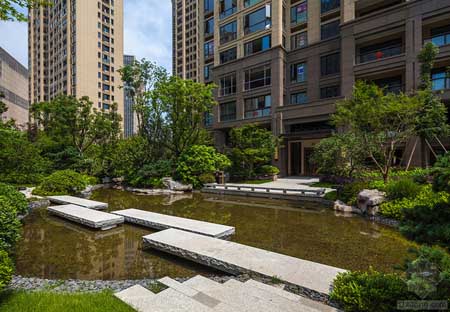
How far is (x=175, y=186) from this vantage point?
744 inches

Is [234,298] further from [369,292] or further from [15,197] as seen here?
[15,197]

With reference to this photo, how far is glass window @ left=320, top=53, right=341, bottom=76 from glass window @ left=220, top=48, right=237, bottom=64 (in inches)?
403

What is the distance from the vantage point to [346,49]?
21.6m

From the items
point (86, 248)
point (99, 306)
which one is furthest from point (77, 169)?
point (99, 306)

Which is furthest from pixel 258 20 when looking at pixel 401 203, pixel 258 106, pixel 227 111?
pixel 401 203

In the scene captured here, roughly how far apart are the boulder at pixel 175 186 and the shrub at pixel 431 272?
1703 centimetres

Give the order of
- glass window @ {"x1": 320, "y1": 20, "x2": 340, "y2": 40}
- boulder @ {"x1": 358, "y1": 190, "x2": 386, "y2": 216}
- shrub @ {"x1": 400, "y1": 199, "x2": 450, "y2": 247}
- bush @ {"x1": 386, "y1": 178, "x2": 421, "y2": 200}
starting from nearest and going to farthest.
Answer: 1. shrub @ {"x1": 400, "y1": 199, "x2": 450, "y2": 247}
2. bush @ {"x1": 386, "y1": 178, "x2": 421, "y2": 200}
3. boulder @ {"x1": 358, "y1": 190, "x2": 386, "y2": 216}
4. glass window @ {"x1": 320, "y1": 20, "x2": 340, "y2": 40}

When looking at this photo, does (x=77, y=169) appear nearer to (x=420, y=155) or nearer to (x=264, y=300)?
(x=264, y=300)

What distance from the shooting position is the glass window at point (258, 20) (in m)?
26.0

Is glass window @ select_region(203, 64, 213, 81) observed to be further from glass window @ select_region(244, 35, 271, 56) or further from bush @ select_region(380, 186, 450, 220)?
bush @ select_region(380, 186, 450, 220)

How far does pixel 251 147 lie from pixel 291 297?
18.1 meters

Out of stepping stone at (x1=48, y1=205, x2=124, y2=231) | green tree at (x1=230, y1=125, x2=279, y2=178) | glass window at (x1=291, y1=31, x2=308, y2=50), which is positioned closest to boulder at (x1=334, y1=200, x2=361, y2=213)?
green tree at (x1=230, y1=125, x2=279, y2=178)

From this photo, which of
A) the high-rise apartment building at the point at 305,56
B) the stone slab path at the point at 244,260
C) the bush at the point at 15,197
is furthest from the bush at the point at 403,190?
the bush at the point at 15,197

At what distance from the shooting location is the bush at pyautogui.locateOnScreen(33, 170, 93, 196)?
15.3 metres
